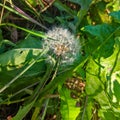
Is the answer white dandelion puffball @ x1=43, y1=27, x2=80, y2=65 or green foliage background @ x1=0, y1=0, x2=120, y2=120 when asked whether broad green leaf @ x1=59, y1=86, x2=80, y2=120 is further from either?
white dandelion puffball @ x1=43, y1=27, x2=80, y2=65

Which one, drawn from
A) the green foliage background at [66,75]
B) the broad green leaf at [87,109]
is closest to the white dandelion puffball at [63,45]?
the green foliage background at [66,75]

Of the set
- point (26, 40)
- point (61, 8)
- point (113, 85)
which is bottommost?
point (113, 85)

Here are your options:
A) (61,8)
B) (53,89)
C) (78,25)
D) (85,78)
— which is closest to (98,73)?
(85,78)

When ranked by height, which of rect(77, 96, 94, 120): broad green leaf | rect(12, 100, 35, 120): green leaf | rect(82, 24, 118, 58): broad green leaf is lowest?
rect(77, 96, 94, 120): broad green leaf

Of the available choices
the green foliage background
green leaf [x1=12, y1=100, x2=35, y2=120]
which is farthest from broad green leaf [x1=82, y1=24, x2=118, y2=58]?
green leaf [x1=12, y1=100, x2=35, y2=120]

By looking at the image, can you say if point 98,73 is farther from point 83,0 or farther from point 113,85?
point 83,0

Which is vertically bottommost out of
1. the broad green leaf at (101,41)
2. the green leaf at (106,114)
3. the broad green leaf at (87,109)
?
the green leaf at (106,114)

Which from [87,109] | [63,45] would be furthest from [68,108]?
[63,45]

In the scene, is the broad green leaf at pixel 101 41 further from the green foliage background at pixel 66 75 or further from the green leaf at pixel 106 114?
the green leaf at pixel 106 114

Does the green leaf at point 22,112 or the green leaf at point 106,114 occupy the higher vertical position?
the green leaf at point 22,112
